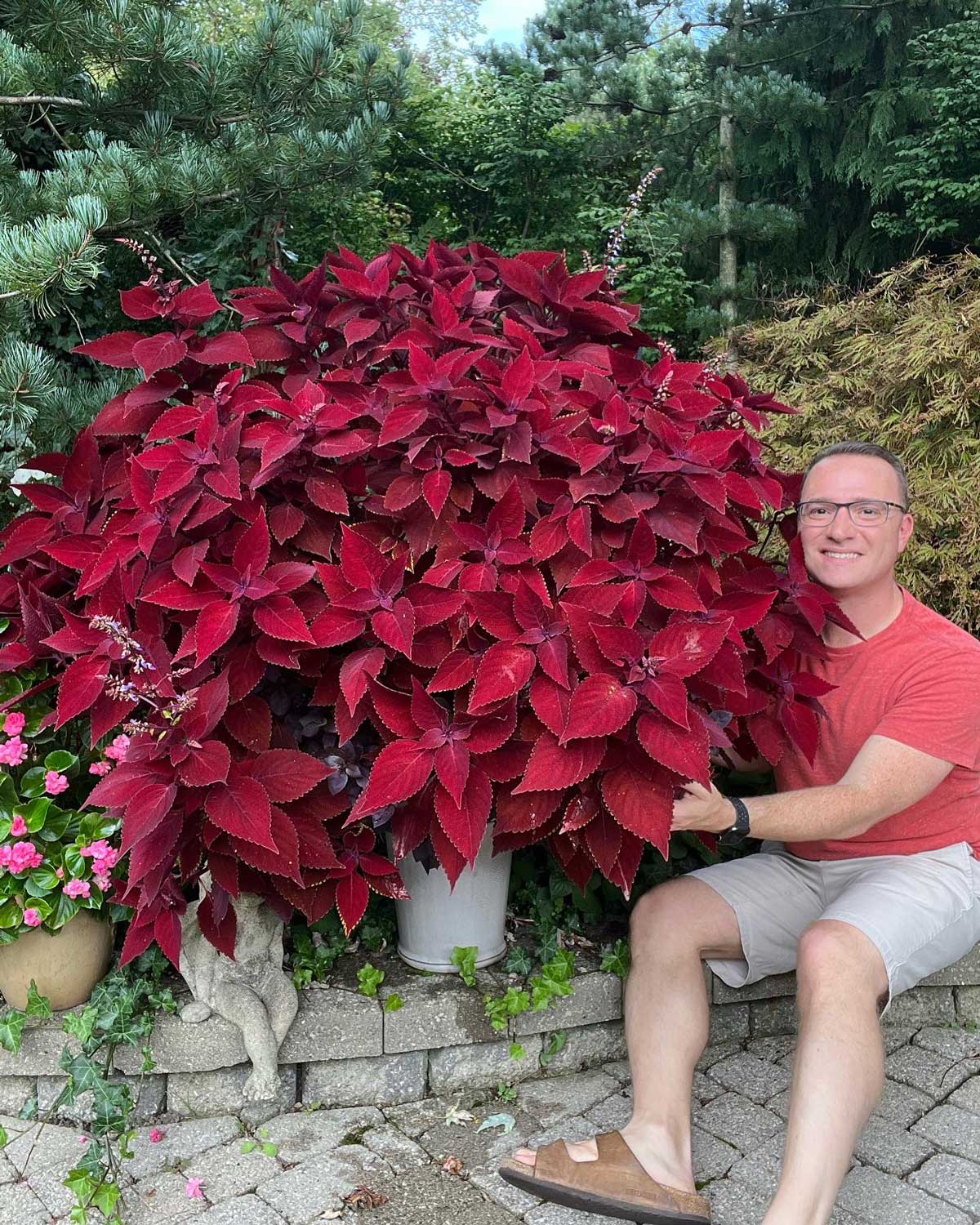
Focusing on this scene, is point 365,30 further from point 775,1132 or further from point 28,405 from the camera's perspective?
point 775,1132

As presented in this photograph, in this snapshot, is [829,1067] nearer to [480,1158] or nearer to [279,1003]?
[480,1158]

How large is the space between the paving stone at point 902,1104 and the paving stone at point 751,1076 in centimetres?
18

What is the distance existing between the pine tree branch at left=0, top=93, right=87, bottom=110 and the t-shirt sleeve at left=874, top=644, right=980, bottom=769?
2150 mm

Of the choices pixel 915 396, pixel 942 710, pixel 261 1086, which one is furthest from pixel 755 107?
pixel 261 1086

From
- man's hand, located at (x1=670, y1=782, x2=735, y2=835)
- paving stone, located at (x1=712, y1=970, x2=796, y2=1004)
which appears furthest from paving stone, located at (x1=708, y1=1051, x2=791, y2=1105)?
man's hand, located at (x1=670, y1=782, x2=735, y2=835)

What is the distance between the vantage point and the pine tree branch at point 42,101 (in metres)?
2.24

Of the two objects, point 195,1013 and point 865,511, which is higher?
point 865,511

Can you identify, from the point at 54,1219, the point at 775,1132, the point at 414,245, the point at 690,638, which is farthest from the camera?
the point at 414,245

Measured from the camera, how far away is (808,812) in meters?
1.78

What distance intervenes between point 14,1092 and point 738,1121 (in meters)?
1.32

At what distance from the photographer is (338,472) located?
1733 mm

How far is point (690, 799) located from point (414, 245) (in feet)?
23.8

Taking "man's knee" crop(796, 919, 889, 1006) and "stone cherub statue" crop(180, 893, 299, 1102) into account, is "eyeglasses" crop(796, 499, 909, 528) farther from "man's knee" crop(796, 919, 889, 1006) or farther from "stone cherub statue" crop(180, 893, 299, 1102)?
"stone cherub statue" crop(180, 893, 299, 1102)

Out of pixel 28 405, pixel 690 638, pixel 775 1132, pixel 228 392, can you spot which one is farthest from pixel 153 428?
pixel 775 1132
